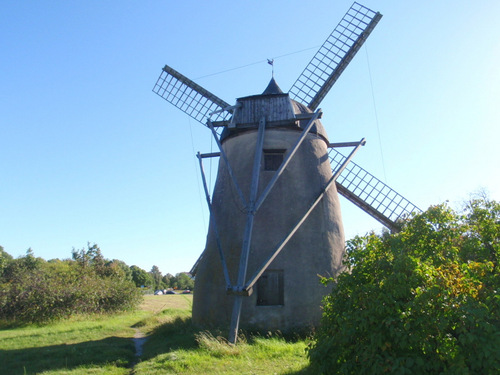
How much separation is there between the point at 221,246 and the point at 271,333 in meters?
2.65

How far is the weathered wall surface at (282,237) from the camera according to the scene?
367 inches

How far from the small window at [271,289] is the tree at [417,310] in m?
4.36

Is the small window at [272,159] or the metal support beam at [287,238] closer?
the metal support beam at [287,238]

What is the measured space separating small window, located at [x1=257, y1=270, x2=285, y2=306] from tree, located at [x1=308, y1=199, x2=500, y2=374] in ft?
14.3

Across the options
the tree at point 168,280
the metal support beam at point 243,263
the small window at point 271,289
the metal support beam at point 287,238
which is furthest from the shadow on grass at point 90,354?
the tree at point 168,280

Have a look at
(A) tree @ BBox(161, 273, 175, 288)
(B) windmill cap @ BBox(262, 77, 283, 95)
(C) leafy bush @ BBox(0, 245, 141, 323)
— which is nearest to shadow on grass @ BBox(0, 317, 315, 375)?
(C) leafy bush @ BBox(0, 245, 141, 323)

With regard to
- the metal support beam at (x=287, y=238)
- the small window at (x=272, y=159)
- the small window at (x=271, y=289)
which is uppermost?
the small window at (x=272, y=159)

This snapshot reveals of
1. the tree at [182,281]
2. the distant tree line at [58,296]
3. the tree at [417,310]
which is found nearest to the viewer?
the tree at [417,310]

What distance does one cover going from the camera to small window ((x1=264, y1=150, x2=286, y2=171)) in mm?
11188

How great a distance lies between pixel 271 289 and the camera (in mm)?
9602

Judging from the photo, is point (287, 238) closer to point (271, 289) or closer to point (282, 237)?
point (282, 237)

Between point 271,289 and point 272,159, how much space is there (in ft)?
12.9

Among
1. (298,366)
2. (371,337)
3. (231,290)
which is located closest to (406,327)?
(371,337)

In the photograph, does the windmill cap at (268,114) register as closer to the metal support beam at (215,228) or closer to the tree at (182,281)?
the metal support beam at (215,228)
